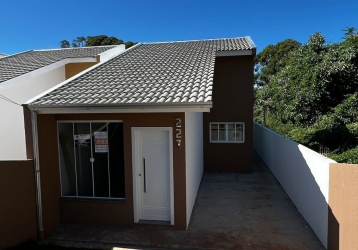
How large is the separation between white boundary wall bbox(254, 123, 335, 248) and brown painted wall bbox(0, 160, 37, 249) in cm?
738

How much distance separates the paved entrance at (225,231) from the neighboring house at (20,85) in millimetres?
5663

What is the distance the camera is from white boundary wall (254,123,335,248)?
630 centimetres

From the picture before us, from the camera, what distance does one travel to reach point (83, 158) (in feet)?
26.4

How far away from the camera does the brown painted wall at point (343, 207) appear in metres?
5.00

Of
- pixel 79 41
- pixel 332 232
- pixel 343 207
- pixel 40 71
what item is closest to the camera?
pixel 343 207

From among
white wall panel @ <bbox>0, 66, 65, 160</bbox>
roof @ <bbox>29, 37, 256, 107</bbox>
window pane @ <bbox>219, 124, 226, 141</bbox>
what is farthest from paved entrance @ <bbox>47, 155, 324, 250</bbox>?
white wall panel @ <bbox>0, 66, 65, 160</bbox>

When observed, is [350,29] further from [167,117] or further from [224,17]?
[167,117]

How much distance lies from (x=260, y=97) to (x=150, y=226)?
22587mm

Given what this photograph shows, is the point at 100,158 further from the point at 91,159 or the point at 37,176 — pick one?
the point at 37,176

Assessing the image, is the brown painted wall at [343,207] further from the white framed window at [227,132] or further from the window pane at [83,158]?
the white framed window at [227,132]

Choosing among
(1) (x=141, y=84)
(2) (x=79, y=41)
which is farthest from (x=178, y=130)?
(2) (x=79, y=41)

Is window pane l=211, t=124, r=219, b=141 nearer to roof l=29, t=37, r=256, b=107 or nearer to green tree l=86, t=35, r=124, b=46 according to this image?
roof l=29, t=37, r=256, b=107

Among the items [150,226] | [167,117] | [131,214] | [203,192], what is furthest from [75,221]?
[203,192]

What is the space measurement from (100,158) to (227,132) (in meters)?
8.15
